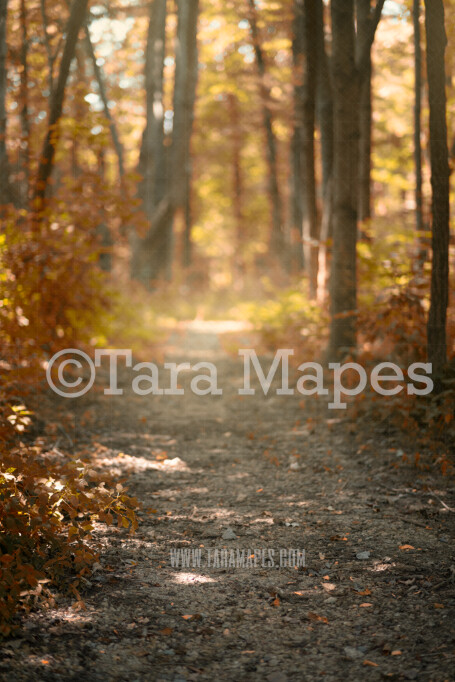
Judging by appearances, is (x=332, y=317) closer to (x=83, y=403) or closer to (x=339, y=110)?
(x=339, y=110)

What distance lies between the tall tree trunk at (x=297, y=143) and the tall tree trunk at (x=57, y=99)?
4744 mm

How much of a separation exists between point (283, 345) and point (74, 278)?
4.58 metres

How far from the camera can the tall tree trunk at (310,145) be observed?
1151cm

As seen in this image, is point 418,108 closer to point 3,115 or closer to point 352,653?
point 3,115

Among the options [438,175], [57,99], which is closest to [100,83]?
[57,99]

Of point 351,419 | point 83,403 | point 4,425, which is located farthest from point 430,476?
point 83,403

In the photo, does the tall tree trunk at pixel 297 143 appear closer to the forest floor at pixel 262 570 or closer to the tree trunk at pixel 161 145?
the tree trunk at pixel 161 145

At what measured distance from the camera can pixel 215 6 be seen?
21.2 m

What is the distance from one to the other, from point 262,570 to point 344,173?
635 cm

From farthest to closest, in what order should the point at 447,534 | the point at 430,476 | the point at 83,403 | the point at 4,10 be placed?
1. the point at 4,10
2. the point at 83,403
3. the point at 430,476
4. the point at 447,534

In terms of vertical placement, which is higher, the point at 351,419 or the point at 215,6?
the point at 215,6

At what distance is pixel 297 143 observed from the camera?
58.2ft

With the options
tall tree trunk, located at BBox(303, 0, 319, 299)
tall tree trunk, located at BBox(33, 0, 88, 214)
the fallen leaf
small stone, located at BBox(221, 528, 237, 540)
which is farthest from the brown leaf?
tall tree trunk, located at BBox(303, 0, 319, 299)

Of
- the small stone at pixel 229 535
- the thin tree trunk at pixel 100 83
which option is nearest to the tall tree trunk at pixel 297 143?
the thin tree trunk at pixel 100 83
